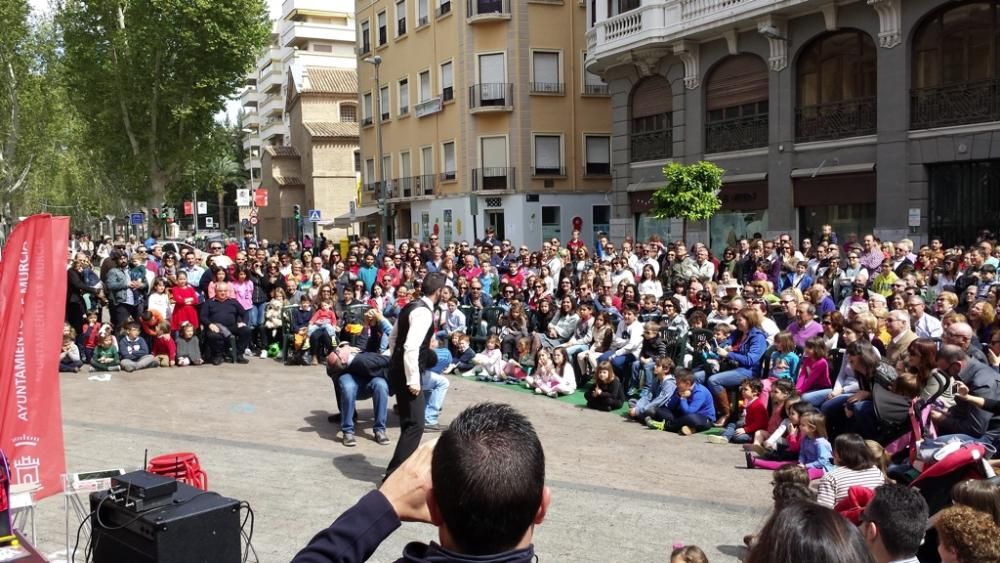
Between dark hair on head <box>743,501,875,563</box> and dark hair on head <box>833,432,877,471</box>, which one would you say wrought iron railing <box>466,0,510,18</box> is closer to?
dark hair on head <box>833,432,877,471</box>

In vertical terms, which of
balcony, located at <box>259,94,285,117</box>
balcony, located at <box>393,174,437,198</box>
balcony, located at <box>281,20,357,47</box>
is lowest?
balcony, located at <box>393,174,437,198</box>

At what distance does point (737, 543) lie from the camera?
673cm

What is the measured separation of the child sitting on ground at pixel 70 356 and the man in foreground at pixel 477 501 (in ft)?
45.3

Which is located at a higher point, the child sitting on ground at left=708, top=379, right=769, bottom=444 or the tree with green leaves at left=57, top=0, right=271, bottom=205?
the tree with green leaves at left=57, top=0, right=271, bottom=205

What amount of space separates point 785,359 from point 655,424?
1650 millimetres

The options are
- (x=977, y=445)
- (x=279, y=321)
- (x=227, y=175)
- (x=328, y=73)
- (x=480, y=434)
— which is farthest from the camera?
(x=227, y=175)

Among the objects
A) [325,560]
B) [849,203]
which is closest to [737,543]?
[325,560]

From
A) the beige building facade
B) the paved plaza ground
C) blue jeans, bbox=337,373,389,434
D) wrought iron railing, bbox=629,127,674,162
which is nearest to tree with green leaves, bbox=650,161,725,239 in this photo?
wrought iron railing, bbox=629,127,674,162

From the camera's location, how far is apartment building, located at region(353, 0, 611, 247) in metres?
36.8

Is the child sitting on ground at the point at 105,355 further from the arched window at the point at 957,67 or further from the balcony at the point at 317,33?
the balcony at the point at 317,33

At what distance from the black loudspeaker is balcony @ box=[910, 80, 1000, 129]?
1974cm

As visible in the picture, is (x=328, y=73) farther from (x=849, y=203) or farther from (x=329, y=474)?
(x=329, y=474)

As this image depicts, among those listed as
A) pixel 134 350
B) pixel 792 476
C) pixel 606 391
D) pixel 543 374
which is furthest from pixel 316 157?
pixel 792 476

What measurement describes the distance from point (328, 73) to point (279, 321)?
49.6 metres
